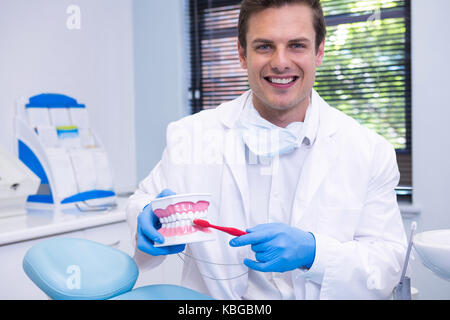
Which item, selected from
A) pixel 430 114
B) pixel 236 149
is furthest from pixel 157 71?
pixel 236 149

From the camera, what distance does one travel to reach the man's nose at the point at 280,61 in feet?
4.15

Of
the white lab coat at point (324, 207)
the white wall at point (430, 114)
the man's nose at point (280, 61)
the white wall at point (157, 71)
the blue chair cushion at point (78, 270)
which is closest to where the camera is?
the blue chair cushion at point (78, 270)

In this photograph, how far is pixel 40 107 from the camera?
2.25 metres

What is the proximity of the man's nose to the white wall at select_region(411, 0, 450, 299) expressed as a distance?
4.20ft

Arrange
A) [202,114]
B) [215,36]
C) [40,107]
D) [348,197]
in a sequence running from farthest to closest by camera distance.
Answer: [215,36], [40,107], [202,114], [348,197]

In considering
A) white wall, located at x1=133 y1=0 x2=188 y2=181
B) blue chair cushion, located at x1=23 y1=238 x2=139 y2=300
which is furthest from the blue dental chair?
white wall, located at x1=133 y1=0 x2=188 y2=181

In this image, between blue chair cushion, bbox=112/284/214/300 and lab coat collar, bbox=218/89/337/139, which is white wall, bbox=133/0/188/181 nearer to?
lab coat collar, bbox=218/89/337/139

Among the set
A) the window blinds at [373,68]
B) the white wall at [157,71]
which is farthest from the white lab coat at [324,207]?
the white wall at [157,71]

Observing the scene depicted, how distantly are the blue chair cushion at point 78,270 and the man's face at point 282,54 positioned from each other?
58cm

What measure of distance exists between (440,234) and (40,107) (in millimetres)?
1851

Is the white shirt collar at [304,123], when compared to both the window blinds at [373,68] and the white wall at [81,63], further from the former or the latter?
the white wall at [81,63]

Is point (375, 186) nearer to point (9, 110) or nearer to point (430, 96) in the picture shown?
point (430, 96)

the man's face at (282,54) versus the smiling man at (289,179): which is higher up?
the man's face at (282,54)
